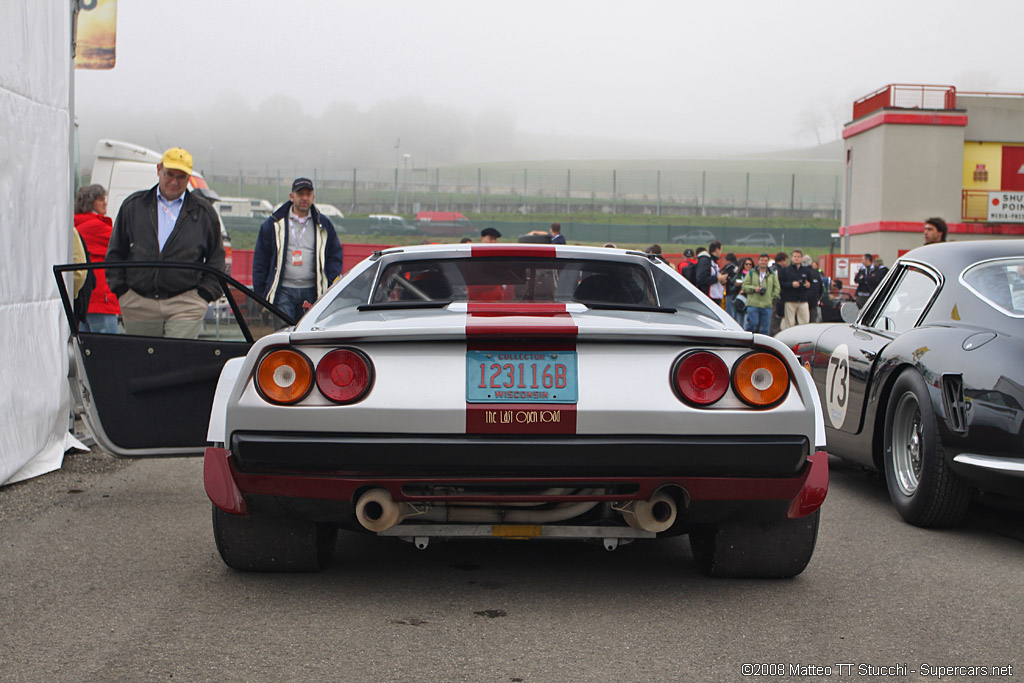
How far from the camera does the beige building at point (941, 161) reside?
129ft

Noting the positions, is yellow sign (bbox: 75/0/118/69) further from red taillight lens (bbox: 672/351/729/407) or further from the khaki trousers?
red taillight lens (bbox: 672/351/729/407)

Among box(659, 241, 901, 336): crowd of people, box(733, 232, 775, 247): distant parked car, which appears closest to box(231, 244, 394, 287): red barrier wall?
box(659, 241, 901, 336): crowd of people

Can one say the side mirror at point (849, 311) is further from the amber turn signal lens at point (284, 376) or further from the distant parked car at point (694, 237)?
the distant parked car at point (694, 237)

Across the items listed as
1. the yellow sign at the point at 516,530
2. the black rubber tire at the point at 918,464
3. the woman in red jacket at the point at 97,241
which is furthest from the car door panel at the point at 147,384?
the woman in red jacket at the point at 97,241

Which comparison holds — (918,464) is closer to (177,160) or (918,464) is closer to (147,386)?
(147,386)

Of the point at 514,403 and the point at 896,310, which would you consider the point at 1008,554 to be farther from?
the point at 514,403

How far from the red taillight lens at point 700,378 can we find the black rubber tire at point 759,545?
25.4 inches

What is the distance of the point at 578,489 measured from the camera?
355 centimetres

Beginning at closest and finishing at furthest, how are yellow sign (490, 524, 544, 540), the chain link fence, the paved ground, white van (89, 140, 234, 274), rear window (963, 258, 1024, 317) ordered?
1. the paved ground
2. yellow sign (490, 524, 544, 540)
3. rear window (963, 258, 1024, 317)
4. white van (89, 140, 234, 274)
5. the chain link fence

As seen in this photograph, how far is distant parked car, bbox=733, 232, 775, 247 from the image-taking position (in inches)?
2286

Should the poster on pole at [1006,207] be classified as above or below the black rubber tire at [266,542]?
above

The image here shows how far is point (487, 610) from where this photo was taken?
3529 millimetres

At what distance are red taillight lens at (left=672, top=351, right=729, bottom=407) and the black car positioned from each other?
5.47ft

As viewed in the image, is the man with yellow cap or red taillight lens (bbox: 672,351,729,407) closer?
red taillight lens (bbox: 672,351,729,407)
